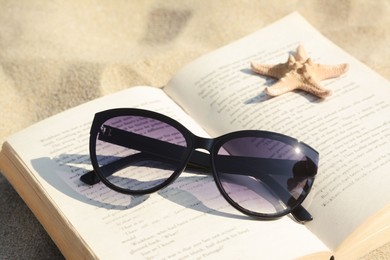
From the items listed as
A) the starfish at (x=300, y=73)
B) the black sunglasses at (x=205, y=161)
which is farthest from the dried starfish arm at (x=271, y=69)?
the black sunglasses at (x=205, y=161)

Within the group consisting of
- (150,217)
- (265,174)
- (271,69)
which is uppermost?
(271,69)

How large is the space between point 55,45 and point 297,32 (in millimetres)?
711

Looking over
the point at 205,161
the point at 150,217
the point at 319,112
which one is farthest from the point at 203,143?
the point at 319,112

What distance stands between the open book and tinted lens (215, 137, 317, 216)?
0.10 ft

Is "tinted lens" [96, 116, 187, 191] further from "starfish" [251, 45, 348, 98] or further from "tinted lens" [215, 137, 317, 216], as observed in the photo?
"starfish" [251, 45, 348, 98]

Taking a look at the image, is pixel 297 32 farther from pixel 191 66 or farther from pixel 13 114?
pixel 13 114

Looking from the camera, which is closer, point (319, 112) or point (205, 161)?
point (205, 161)

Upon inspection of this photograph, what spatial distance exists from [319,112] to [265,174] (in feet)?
0.80

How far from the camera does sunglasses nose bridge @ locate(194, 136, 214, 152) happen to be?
1.22 metres

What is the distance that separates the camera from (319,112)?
4.46 ft

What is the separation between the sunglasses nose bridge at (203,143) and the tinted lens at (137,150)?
25 millimetres

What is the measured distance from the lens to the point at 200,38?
1.89m

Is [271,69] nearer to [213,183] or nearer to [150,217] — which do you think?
[213,183]

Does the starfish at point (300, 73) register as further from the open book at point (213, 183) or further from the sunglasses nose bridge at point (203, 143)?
the sunglasses nose bridge at point (203, 143)
